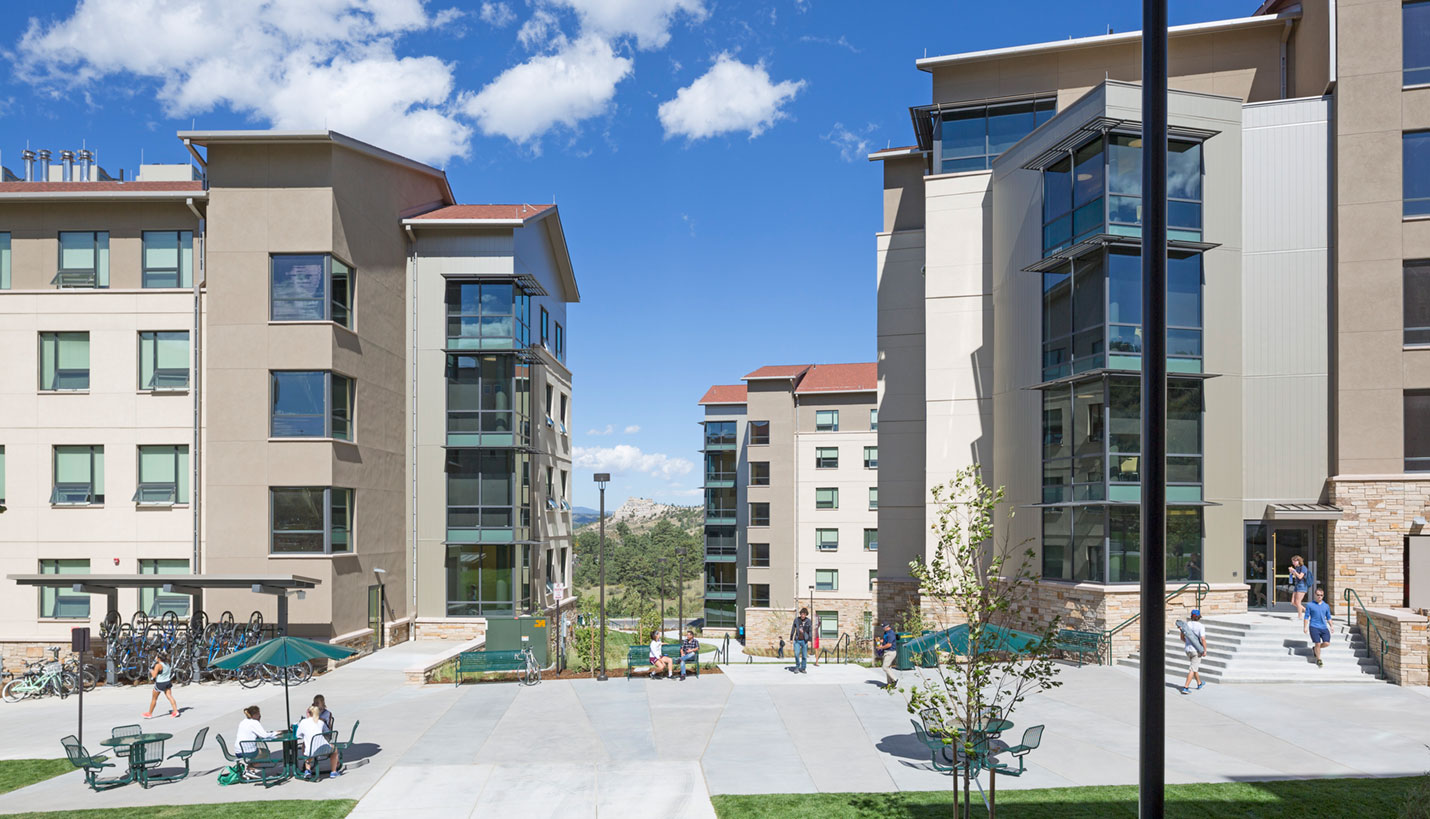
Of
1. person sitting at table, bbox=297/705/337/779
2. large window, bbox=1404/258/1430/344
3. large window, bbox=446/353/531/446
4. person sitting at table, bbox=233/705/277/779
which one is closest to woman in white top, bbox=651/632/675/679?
person sitting at table, bbox=297/705/337/779

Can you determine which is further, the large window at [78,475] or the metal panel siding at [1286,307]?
the large window at [78,475]

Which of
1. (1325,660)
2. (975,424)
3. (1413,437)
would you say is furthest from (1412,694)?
(975,424)

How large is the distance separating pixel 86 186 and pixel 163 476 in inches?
426

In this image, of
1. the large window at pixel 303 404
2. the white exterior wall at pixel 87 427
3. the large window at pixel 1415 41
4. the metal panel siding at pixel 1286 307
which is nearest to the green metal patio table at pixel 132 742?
the large window at pixel 303 404

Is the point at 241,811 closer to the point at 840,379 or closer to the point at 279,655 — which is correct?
the point at 279,655

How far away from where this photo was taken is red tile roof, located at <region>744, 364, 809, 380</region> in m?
62.3

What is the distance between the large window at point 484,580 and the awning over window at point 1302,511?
26334 mm

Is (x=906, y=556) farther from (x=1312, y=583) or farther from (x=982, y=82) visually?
(x=982, y=82)

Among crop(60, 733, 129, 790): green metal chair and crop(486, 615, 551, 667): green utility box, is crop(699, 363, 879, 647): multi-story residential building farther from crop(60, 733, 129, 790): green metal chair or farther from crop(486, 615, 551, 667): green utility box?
crop(60, 733, 129, 790): green metal chair

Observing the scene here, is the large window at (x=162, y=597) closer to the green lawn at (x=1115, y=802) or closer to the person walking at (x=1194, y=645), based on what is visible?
the green lawn at (x=1115, y=802)

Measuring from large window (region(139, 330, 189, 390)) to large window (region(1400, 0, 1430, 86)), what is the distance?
1577 inches

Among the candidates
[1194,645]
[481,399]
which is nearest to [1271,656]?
[1194,645]

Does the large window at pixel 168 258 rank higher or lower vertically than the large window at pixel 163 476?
higher

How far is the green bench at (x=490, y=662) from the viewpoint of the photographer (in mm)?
25031
